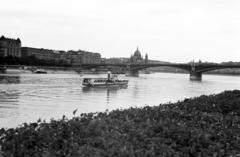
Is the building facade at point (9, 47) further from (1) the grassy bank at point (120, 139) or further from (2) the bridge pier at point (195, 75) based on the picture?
(1) the grassy bank at point (120, 139)

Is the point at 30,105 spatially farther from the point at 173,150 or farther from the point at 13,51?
the point at 13,51

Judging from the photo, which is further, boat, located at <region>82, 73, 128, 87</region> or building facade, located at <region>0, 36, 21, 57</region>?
building facade, located at <region>0, 36, 21, 57</region>

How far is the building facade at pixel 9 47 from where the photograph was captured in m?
180

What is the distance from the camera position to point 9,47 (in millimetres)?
184375

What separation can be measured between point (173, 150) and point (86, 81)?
185 feet

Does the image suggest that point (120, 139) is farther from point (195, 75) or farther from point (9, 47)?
point (9, 47)

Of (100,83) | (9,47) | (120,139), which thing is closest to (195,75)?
(100,83)

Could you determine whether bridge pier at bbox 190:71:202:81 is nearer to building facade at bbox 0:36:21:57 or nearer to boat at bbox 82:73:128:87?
boat at bbox 82:73:128:87

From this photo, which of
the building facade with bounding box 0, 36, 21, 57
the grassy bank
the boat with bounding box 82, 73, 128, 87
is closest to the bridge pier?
the boat with bounding box 82, 73, 128, 87

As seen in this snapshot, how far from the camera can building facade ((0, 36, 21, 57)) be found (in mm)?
179500

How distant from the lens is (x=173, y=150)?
234 inches

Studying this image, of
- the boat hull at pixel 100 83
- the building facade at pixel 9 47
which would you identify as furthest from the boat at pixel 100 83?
the building facade at pixel 9 47

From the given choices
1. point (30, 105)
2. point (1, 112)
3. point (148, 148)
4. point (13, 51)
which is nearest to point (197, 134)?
point (148, 148)

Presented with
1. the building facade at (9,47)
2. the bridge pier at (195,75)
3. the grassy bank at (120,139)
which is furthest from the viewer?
the building facade at (9,47)
